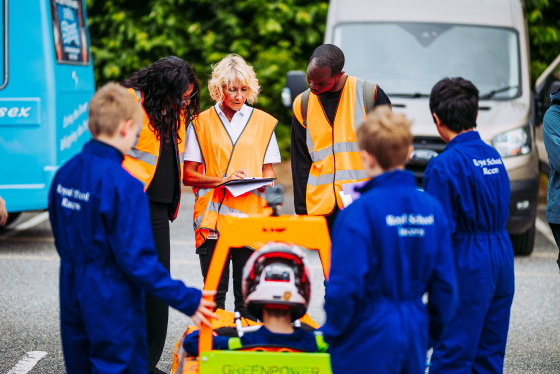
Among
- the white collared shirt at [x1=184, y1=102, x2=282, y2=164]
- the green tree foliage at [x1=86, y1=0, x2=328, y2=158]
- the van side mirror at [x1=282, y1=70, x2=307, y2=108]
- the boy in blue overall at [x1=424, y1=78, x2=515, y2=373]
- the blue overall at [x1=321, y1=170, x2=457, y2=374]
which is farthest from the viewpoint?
the green tree foliage at [x1=86, y1=0, x2=328, y2=158]

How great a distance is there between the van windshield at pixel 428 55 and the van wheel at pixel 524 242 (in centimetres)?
146

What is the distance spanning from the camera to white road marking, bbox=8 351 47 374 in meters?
4.88

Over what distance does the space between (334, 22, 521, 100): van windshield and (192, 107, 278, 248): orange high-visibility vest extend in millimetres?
3698

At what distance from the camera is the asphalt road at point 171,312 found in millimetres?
5148

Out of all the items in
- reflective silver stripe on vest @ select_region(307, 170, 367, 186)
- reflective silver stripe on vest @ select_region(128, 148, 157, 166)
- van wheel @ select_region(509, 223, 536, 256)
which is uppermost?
reflective silver stripe on vest @ select_region(128, 148, 157, 166)

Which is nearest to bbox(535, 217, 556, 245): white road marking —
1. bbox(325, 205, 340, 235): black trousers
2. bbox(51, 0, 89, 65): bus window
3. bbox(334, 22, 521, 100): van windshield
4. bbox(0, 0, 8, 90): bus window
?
bbox(334, 22, 521, 100): van windshield

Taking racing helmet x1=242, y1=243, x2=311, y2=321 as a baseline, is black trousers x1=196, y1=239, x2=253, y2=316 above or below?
below

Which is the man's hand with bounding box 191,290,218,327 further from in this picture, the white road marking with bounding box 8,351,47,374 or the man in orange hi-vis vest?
the white road marking with bounding box 8,351,47,374

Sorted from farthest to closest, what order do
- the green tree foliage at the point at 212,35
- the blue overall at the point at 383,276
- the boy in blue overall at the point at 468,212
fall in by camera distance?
the green tree foliage at the point at 212,35 < the boy in blue overall at the point at 468,212 < the blue overall at the point at 383,276

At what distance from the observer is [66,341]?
3.34m

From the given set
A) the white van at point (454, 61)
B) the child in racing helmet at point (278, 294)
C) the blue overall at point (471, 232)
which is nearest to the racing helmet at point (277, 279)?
the child in racing helmet at point (278, 294)

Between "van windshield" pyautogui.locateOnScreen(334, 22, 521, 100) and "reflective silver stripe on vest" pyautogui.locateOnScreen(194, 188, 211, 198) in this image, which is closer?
"reflective silver stripe on vest" pyautogui.locateOnScreen(194, 188, 211, 198)

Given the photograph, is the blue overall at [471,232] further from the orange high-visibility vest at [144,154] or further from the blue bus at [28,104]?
the blue bus at [28,104]

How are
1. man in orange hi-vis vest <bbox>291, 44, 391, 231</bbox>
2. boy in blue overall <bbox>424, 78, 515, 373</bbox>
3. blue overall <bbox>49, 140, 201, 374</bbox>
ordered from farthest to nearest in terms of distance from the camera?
1. man in orange hi-vis vest <bbox>291, 44, 391, 231</bbox>
2. boy in blue overall <bbox>424, 78, 515, 373</bbox>
3. blue overall <bbox>49, 140, 201, 374</bbox>
